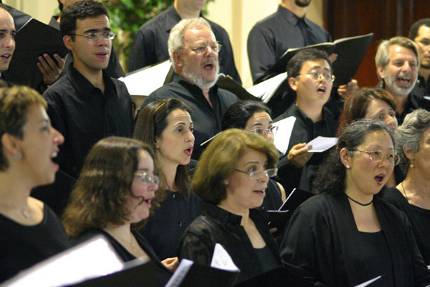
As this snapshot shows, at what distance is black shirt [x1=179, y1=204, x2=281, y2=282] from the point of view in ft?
12.0

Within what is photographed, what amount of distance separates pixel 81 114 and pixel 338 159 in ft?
3.55

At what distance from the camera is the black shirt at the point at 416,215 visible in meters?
4.60

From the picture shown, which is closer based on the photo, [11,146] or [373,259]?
[11,146]

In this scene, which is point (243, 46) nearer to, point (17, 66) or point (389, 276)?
point (17, 66)

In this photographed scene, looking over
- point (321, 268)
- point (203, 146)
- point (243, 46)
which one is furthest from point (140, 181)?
point (243, 46)

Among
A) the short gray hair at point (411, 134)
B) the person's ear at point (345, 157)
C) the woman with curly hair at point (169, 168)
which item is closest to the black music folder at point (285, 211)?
the person's ear at point (345, 157)

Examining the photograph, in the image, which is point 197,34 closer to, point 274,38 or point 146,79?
point 146,79

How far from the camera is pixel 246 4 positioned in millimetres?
7875

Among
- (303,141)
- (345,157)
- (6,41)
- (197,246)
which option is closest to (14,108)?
(197,246)

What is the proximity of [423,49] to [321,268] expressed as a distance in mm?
3075

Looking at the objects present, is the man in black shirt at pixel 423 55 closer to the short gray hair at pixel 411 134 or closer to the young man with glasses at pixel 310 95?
the young man with glasses at pixel 310 95

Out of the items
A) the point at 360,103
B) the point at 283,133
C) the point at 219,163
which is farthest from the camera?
the point at 360,103

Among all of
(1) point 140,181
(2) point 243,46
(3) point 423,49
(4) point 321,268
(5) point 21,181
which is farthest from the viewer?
(2) point 243,46

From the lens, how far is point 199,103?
509 cm
